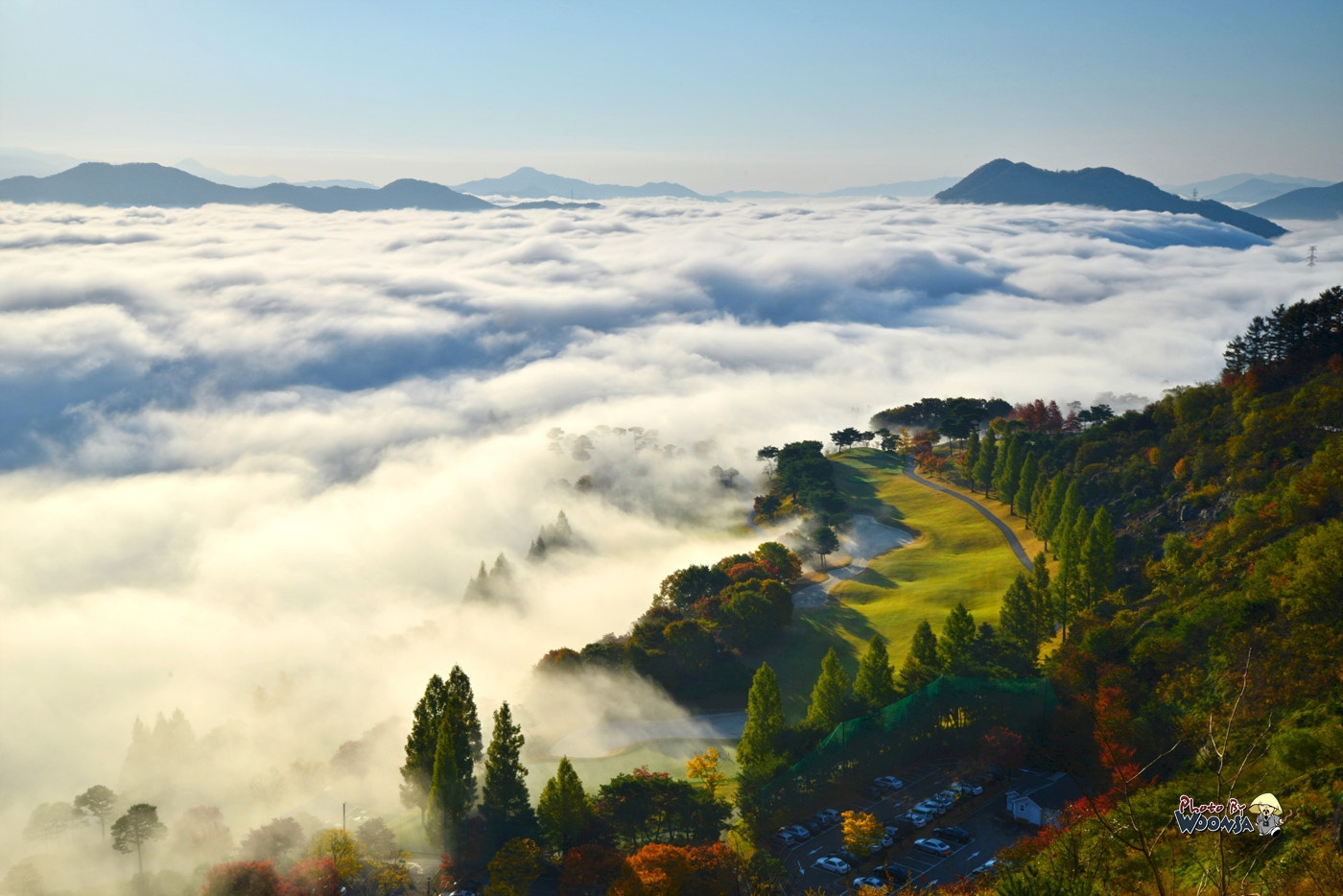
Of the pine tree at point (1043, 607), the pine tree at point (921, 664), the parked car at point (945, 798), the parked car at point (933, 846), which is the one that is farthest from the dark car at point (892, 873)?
the pine tree at point (1043, 607)

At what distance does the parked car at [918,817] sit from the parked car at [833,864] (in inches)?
174

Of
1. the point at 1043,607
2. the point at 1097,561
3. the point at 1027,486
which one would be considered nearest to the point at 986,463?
the point at 1027,486

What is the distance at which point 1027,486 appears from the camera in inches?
3543

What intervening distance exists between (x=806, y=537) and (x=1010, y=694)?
4470cm

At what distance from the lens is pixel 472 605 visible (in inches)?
3590

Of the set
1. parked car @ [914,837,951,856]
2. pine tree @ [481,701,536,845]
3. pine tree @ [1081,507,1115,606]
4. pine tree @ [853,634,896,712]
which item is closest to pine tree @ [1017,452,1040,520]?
pine tree @ [1081,507,1115,606]

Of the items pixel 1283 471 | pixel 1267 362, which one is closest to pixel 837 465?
pixel 1267 362

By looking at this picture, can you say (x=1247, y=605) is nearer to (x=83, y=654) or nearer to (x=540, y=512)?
(x=540, y=512)

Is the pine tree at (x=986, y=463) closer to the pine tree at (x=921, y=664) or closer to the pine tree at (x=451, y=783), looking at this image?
the pine tree at (x=921, y=664)

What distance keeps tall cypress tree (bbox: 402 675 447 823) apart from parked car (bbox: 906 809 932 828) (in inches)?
1009

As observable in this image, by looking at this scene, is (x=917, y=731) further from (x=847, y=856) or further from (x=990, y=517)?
(x=990, y=517)

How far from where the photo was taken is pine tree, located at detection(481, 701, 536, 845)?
1901 inches

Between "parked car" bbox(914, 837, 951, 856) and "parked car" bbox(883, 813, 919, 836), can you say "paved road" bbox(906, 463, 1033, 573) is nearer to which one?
"parked car" bbox(883, 813, 919, 836)

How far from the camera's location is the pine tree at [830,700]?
54656 mm
